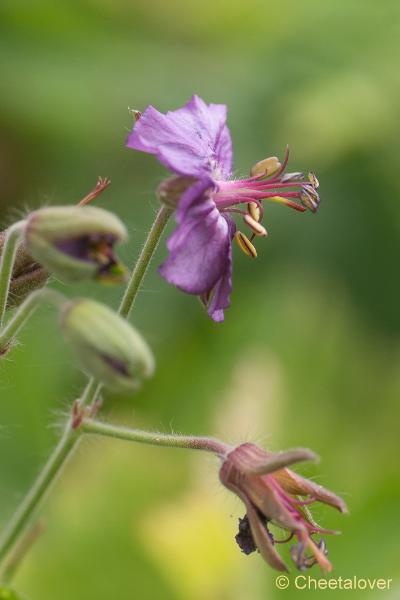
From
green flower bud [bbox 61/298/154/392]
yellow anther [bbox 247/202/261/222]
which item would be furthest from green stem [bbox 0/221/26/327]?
yellow anther [bbox 247/202/261/222]

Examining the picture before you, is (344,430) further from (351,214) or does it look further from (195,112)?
(195,112)

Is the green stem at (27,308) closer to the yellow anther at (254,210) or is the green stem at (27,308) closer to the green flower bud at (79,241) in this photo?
the green flower bud at (79,241)

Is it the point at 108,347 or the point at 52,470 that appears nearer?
the point at 108,347

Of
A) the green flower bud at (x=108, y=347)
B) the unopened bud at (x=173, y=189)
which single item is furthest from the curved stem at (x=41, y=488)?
the unopened bud at (x=173, y=189)

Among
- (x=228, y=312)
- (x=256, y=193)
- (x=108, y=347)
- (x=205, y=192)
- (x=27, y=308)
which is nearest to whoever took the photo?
(x=108, y=347)

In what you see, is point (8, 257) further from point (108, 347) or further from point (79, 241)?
point (108, 347)

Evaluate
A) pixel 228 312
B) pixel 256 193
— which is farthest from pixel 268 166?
pixel 228 312

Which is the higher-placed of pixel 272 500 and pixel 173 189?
pixel 173 189

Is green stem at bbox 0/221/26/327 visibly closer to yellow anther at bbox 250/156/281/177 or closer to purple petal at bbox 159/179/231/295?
purple petal at bbox 159/179/231/295
